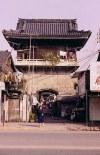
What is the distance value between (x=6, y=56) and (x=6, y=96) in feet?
17.0

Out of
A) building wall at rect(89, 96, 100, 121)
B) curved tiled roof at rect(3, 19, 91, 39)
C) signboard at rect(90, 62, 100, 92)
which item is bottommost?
building wall at rect(89, 96, 100, 121)

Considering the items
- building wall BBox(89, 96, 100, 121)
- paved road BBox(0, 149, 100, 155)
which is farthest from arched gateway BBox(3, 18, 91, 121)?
paved road BBox(0, 149, 100, 155)

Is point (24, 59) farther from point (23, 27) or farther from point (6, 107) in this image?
point (6, 107)

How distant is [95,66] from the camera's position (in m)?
32.4

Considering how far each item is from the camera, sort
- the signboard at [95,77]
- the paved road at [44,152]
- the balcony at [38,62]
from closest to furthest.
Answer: the paved road at [44,152] → the signboard at [95,77] → the balcony at [38,62]

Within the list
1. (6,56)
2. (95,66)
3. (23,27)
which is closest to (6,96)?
(6,56)

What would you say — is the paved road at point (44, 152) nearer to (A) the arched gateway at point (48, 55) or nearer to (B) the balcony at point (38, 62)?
(A) the arched gateway at point (48, 55)

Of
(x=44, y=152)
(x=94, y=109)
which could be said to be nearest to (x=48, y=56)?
(x=94, y=109)

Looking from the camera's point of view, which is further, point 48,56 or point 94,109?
point 48,56

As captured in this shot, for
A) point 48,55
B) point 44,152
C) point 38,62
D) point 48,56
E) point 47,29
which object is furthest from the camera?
point 47,29

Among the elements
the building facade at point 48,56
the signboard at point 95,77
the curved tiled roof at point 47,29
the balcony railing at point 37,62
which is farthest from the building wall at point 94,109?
the curved tiled roof at point 47,29

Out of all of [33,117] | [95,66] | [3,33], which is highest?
[3,33]

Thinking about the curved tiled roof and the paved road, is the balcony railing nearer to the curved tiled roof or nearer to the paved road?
the curved tiled roof

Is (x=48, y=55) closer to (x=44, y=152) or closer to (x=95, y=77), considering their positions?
(x=95, y=77)
